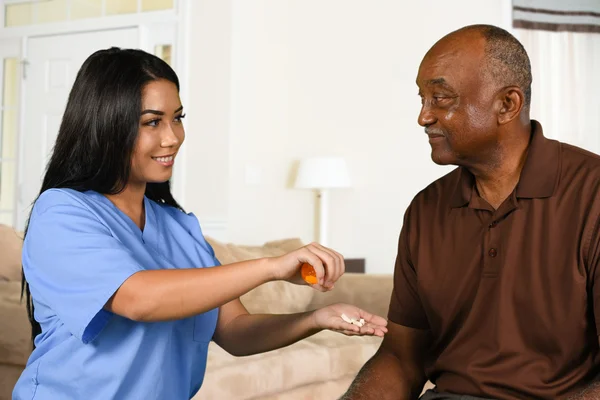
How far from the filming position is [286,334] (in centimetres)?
156

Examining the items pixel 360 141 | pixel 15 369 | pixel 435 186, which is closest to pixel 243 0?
pixel 360 141

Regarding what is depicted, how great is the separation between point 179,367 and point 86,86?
55cm

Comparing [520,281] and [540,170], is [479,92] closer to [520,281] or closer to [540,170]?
[540,170]

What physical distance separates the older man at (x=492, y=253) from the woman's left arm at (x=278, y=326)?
0.54 feet

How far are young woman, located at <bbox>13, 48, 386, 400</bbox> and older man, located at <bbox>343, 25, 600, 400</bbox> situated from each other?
0.20 m

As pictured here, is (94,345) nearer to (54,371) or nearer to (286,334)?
(54,371)

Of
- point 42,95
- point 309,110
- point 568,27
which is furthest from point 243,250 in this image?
point 42,95

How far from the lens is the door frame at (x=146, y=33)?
5.51 m

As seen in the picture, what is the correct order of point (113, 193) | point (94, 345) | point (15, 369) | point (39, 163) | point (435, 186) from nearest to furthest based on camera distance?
point (94, 345) → point (113, 193) → point (435, 186) → point (15, 369) → point (39, 163)

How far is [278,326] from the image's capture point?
61.9 inches

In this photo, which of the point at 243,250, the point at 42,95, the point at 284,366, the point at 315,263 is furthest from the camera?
the point at 42,95

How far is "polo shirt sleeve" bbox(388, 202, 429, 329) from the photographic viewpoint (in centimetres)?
163

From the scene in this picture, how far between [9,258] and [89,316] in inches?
64.0

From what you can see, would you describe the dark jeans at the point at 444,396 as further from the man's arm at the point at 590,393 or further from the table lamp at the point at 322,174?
the table lamp at the point at 322,174
